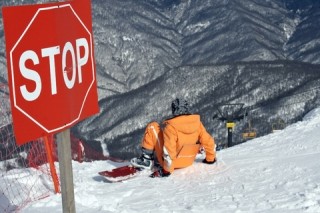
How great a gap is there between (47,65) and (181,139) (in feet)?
19.4

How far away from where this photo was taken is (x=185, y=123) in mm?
8953

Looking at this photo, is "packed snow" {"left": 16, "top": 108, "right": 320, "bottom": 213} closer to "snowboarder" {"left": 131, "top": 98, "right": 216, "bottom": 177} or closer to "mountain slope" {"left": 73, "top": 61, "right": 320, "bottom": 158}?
"snowboarder" {"left": 131, "top": 98, "right": 216, "bottom": 177}

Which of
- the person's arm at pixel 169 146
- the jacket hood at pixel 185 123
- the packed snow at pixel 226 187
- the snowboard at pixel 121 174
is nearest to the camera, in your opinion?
the packed snow at pixel 226 187

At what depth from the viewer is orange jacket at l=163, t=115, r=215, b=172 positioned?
8.78m

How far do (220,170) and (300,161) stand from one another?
122 cm

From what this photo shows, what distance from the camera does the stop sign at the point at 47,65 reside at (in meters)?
2.98

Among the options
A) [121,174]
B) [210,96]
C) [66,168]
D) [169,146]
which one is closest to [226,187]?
[169,146]

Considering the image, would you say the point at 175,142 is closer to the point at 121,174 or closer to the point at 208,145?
the point at 208,145

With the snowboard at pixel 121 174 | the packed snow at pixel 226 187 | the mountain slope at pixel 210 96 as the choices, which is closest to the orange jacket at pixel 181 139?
the packed snow at pixel 226 187

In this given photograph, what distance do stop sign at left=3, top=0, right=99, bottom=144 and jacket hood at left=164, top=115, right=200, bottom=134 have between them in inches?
206

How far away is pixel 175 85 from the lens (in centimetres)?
12794

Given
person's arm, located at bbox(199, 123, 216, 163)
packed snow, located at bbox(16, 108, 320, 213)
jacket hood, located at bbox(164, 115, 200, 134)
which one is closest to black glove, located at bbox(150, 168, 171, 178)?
packed snow, located at bbox(16, 108, 320, 213)

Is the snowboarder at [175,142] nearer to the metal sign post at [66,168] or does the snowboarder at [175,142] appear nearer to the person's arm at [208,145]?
the person's arm at [208,145]

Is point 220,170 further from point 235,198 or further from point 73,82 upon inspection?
point 73,82
